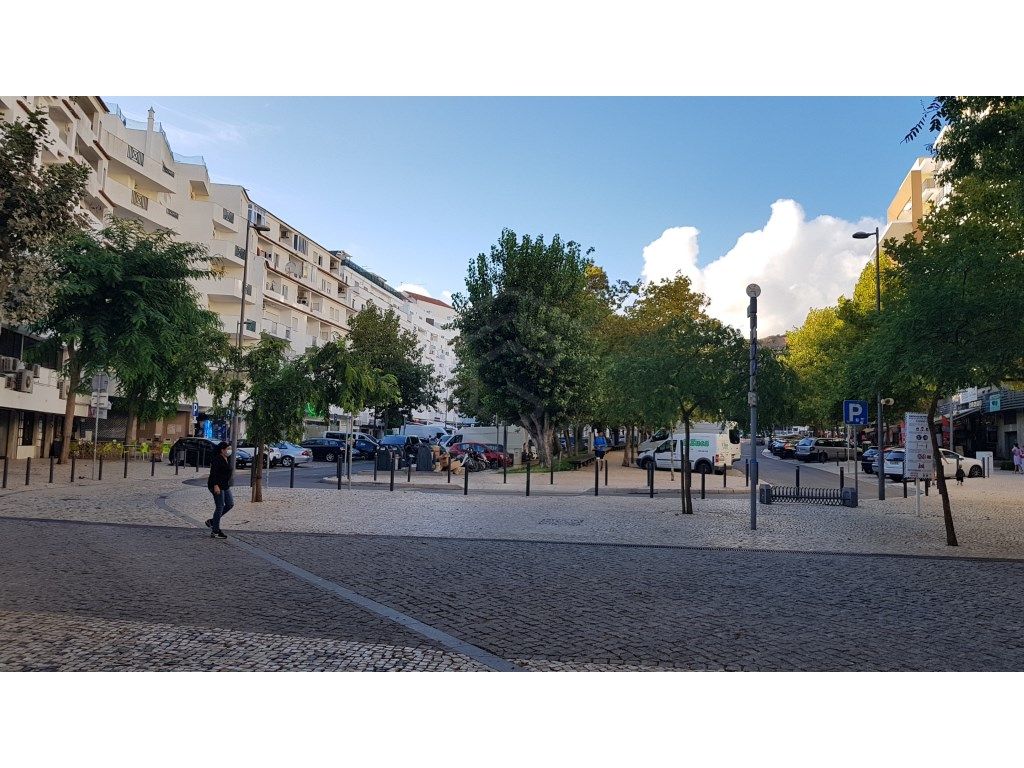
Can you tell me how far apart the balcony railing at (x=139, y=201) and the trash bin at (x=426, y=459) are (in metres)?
25.0

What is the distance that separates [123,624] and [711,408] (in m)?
14.4

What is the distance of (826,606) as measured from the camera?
7.96m

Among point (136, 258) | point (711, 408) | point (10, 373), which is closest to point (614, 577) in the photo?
point (711, 408)

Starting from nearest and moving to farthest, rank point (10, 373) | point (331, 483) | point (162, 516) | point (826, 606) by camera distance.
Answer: point (826, 606) < point (162, 516) < point (331, 483) < point (10, 373)

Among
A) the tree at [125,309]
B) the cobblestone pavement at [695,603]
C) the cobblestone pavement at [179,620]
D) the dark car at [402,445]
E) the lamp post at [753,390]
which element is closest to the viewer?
the cobblestone pavement at [179,620]

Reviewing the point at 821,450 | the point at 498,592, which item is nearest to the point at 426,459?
the point at 498,592

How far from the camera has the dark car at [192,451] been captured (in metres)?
35.1

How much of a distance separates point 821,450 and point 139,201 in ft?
146

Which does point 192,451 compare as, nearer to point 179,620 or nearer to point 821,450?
point 179,620

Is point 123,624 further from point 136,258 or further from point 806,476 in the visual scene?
point 806,476

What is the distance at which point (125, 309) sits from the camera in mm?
28500

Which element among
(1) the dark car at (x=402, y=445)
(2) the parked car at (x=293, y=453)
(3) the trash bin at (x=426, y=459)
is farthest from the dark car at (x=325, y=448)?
(3) the trash bin at (x=426, y=459)

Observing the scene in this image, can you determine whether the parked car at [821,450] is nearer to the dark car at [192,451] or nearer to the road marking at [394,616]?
the dark car at [192,451]

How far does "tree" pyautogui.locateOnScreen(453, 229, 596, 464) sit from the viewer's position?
3459 cm
